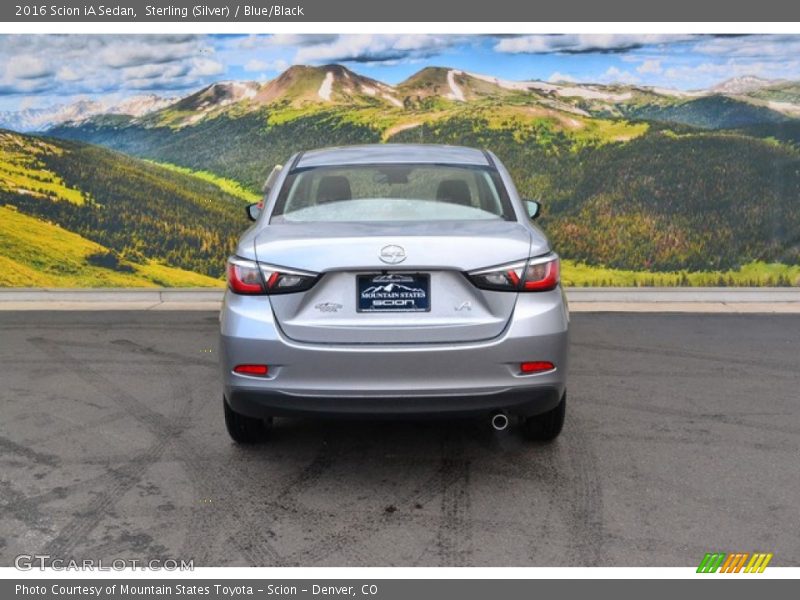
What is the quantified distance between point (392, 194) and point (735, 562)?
2.65m

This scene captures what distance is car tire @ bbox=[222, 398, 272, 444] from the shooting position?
5.32 meters

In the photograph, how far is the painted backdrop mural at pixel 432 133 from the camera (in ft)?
37.6

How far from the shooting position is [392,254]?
14.8 ft

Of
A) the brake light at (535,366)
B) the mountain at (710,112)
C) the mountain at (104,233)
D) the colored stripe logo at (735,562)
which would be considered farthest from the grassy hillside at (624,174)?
the colored stripe logo at (735,562)

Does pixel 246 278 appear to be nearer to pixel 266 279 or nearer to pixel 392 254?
pixel 266 279

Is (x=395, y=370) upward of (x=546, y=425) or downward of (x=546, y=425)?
upward

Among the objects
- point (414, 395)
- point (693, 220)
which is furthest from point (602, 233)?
point (414, 395)

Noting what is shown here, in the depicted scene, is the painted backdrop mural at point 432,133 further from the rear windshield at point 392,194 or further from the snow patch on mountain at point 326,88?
the rear windshield at point 392,194

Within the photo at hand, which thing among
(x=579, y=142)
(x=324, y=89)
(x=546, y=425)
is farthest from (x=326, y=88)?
(x=546, y=425)

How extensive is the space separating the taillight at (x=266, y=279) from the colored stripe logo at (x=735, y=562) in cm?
207

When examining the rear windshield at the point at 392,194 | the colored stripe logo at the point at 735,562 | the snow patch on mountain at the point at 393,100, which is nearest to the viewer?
the colored stripe logo at the point at 735,562

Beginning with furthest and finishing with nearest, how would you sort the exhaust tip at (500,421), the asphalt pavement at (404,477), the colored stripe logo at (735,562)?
1. the exhaust tip at (500,421)
2. the asphalt pavement at (404,477)
3. the colored stripe logo at (735,562)

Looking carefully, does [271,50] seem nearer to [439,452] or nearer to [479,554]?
[439,452]

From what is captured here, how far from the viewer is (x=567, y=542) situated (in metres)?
4.07
